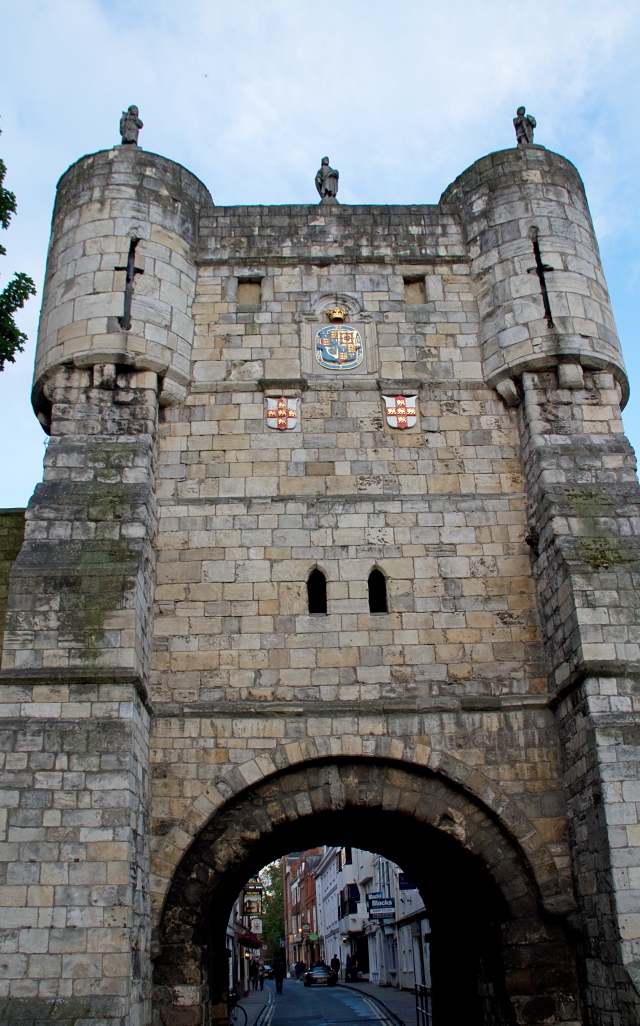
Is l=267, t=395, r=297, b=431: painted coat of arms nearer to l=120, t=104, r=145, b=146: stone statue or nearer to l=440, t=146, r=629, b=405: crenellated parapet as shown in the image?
l=440, t=146, r=629, b=405: crenellated parapet

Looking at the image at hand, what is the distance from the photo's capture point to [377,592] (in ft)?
28.8

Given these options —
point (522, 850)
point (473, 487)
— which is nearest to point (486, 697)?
point (522, 850)

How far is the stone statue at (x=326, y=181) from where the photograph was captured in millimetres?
11109

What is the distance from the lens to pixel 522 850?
7672 millimetres

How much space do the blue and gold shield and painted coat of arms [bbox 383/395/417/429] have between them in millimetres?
638

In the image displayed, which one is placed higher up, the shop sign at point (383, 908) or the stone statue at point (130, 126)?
the stone statue at point (130, 126)

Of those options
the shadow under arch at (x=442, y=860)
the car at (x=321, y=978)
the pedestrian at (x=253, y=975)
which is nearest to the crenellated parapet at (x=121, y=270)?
the shadow under arch at (x=442, y=860)

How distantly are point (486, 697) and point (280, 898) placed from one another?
48590mm

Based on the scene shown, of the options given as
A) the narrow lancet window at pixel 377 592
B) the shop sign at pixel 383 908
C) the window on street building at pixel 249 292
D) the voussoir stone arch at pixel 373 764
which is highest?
the window on street building at pixel 249 292

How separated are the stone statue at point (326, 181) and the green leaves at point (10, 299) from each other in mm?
3823

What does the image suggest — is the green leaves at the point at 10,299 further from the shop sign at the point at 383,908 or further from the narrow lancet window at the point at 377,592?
the shop sign at the point at 383,908

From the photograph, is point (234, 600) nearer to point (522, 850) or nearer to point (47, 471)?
point (47, 471)

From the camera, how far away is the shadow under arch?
7352 millimetres

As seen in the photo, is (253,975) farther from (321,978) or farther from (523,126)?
(523,126)
